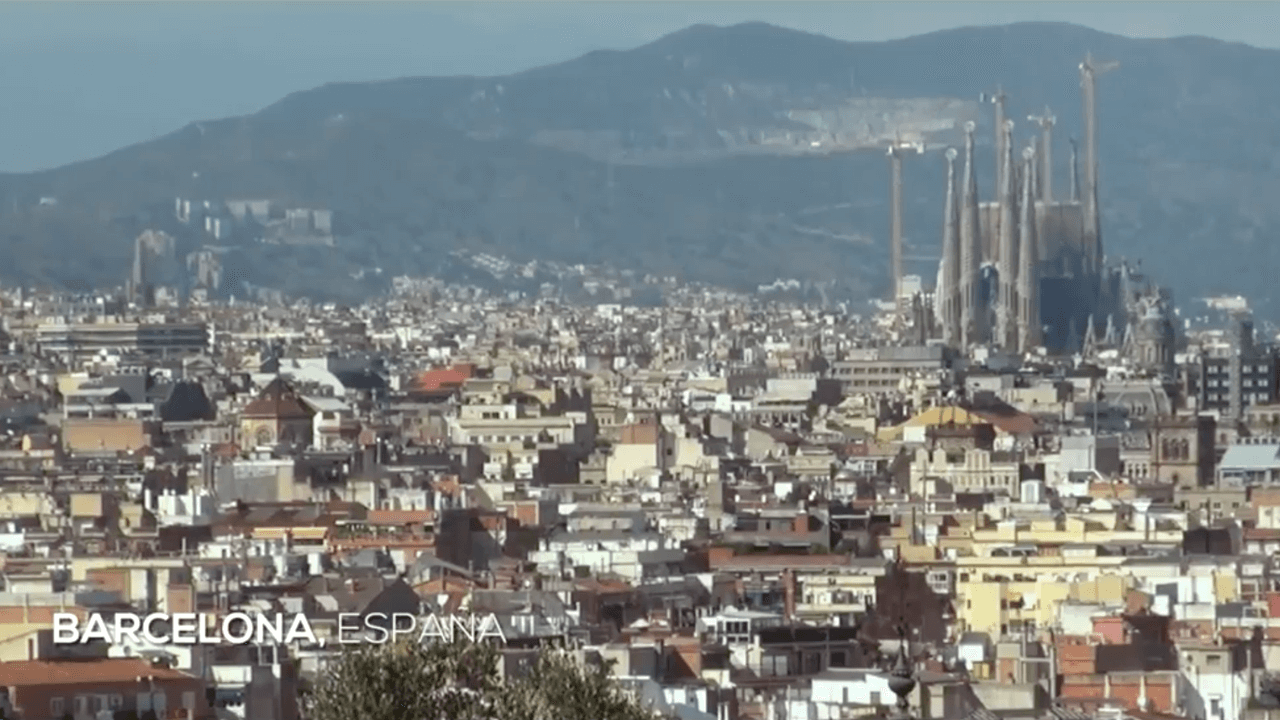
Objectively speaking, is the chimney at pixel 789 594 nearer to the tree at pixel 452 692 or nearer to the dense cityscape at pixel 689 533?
the dense cityscape at pixel 689 533

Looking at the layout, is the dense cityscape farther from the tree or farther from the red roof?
the tree

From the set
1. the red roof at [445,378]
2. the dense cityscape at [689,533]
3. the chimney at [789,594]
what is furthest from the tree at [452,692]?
the red roof at [445,378]

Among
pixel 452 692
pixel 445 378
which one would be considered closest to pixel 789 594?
pixel 452 692

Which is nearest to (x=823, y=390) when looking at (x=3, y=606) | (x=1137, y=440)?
(x=1137, y=440)

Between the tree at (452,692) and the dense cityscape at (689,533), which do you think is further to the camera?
the dense cityscape at (689,533)

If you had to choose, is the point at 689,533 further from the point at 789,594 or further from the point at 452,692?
the point at 452,692

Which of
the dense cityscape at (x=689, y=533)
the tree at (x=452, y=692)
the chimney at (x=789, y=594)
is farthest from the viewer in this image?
the chimney at (x=789, y=594)

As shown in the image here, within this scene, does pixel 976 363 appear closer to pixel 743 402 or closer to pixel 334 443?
pixel 743 402
